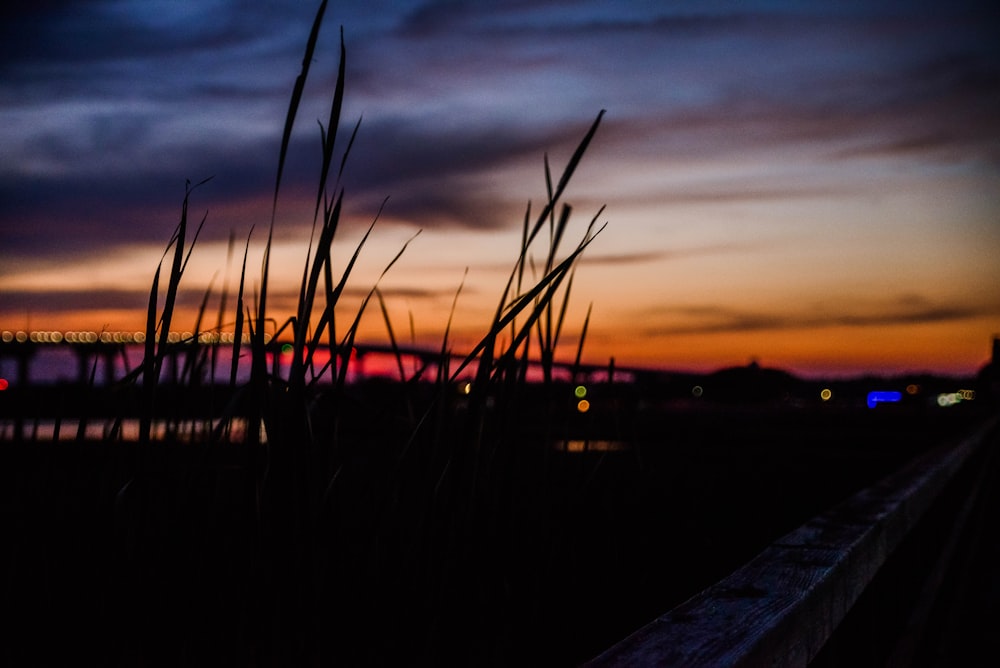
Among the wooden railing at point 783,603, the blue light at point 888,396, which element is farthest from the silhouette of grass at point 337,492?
the blue light at point 888,396

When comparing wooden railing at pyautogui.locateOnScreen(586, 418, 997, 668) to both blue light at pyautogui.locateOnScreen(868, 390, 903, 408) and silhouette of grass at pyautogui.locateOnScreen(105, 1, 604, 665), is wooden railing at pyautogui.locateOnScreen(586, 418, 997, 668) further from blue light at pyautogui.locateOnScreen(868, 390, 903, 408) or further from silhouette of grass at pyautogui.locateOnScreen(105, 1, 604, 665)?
blue light at pyautogui.locateOnScreen(868, 390, 903, 408)

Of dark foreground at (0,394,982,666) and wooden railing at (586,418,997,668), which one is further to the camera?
dark foreground at (0,394,982,666)

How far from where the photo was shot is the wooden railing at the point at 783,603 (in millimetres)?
975

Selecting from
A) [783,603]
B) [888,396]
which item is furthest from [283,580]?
[888,396]

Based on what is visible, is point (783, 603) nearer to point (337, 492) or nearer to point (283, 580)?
point (283, 580)

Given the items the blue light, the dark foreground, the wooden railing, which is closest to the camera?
the wooden railing

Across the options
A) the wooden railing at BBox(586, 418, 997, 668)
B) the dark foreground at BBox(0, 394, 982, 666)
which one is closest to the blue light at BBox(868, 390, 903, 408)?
the wooden railing at BBox(586, 418, 997, 668)

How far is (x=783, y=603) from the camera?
1187mm

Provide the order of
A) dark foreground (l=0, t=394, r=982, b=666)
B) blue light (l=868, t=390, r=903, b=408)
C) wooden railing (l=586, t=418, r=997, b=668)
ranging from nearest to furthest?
1. wooden railing (l=586, t=418, r=997, b=668)
2. dark foreground (l=0, t=394, r=982, b=666)
3. blue light (l=868, t=390, r=903, b=408)

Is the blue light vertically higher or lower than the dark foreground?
higher

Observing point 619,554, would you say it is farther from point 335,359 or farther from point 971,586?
point 971,586

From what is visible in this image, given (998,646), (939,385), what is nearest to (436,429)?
(998,646)

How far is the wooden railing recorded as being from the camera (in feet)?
3.20

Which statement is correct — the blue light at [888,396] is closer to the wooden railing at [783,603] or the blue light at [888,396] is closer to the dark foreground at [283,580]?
the wooden railing at [783,603]
